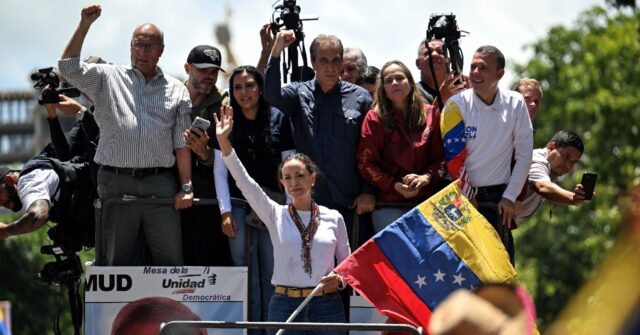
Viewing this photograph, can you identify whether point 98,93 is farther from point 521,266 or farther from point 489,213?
point 521,266

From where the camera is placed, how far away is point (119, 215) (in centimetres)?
1105

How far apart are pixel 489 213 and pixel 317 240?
1.41 m

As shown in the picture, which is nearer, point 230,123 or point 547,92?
point 230,123

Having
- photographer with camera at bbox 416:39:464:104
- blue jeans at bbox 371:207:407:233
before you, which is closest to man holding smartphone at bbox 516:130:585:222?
photographer with camera at bbox 416:39:464:104

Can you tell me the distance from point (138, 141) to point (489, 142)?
2441mm

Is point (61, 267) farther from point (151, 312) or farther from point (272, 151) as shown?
point (272, 151)

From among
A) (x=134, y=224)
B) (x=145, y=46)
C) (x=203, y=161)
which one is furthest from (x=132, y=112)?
(x=134, y=224)

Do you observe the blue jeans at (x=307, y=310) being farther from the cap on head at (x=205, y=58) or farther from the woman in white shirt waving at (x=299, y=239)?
the cap on head at (x=205, y=58)

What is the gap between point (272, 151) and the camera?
11.2 m

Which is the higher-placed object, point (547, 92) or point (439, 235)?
point (439, 235)

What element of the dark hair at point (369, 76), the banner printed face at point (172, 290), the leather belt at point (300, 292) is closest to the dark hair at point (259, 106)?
the banner printed face at point (172, 290)

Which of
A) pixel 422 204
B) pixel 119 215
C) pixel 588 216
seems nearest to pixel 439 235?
pixel 422 204

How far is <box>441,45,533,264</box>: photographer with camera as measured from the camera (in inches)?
431

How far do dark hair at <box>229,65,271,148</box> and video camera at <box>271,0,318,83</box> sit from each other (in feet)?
2.08
